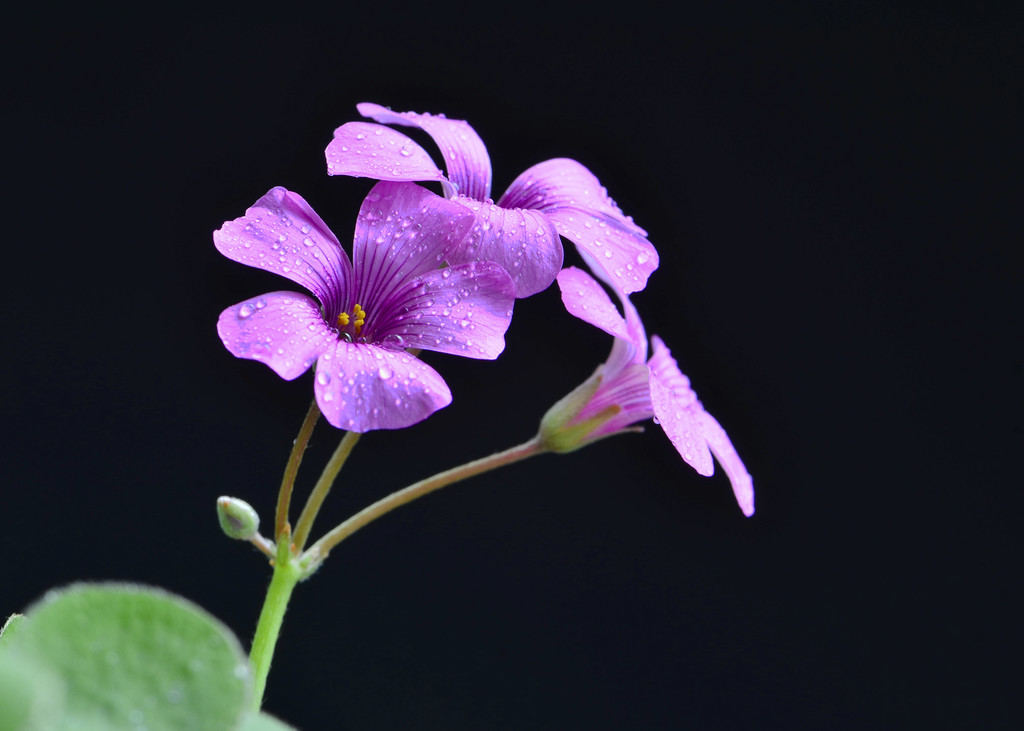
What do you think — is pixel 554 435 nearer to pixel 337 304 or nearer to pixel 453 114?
pixel 337 304

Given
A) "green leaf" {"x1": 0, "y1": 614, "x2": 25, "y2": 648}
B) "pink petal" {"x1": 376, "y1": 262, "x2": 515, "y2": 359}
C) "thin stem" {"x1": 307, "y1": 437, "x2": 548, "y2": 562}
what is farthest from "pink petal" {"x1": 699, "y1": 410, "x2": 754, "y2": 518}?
"green leaf" {"x1": 0, "y1": 614, "x2": 25, "y2": 648}

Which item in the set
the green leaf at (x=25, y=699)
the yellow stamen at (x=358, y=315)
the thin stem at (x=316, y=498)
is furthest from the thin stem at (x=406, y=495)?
the green leaf at (x=25, y=699)

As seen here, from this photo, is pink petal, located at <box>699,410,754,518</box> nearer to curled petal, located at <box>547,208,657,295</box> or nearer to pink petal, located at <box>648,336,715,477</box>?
pink petal, located at <box>648,336,715,477</box>

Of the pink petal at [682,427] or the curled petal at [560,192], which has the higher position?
the curled petal at [560,192]

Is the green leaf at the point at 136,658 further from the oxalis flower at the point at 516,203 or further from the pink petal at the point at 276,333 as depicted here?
the oxalis flower at the point at 516,203

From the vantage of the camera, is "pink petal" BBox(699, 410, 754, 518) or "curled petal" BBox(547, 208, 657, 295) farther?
"pink petal" BBox(699, 410, 754, 518)

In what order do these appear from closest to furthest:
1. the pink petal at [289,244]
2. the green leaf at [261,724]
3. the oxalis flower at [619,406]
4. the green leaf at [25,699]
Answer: the green leaf at [25,699] → the green leaf at [261,724] → the pink petal at [289,244] → the oxalis flower at [619,406]

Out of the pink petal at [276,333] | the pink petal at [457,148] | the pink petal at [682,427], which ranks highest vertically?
the pink petal at [457,148]
